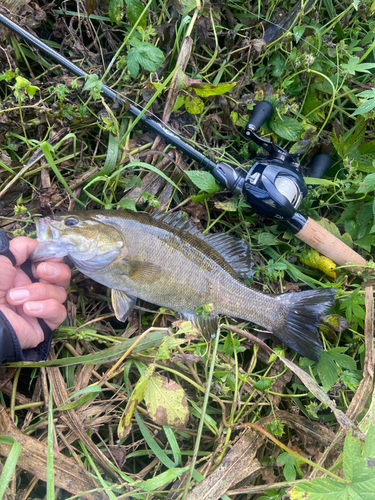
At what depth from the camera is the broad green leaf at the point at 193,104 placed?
8.67ft

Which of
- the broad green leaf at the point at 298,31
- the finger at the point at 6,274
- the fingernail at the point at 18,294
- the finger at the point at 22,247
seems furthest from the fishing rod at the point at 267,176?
the fingernail at the point at 18,294

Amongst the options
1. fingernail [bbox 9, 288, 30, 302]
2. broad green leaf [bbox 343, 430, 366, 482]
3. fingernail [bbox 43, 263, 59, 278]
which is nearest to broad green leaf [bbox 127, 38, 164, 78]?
fingernail [bbox 43, 263, 59, 278]

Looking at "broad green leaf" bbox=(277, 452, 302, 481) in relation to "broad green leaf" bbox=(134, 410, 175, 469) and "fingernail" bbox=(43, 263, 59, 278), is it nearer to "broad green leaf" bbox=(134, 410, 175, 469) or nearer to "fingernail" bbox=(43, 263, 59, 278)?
"broad green leaf" bbox=(134, 410, 175, 469)

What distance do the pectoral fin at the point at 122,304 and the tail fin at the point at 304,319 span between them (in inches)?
43.8

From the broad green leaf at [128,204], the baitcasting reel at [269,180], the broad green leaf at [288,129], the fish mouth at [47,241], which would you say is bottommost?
the fish mouth at [47,241]

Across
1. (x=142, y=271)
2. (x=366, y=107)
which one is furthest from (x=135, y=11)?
(x=142, y=271)

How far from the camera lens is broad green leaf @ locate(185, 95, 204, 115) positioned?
264cm

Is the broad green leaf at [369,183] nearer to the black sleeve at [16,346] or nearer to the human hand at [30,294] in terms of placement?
the human hand at [30,294]

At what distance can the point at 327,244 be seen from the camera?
2.68 meters

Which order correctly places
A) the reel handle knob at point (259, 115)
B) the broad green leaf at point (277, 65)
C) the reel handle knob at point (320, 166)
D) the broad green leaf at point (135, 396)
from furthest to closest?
the broad green leaf at point (277, 65), the reel handle knob at point (320, 166), the reel handle knob at point (259, 115), the broad green leaf at point (135, 396)

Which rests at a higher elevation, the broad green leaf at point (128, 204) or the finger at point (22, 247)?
the broad green leaf at point (128, 204)

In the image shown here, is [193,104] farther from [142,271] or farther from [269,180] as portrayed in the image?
[142,271]

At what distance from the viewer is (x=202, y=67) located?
2.98 m

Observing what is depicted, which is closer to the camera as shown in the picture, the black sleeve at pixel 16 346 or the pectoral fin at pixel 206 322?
the black sleeve at pixel 16 346
